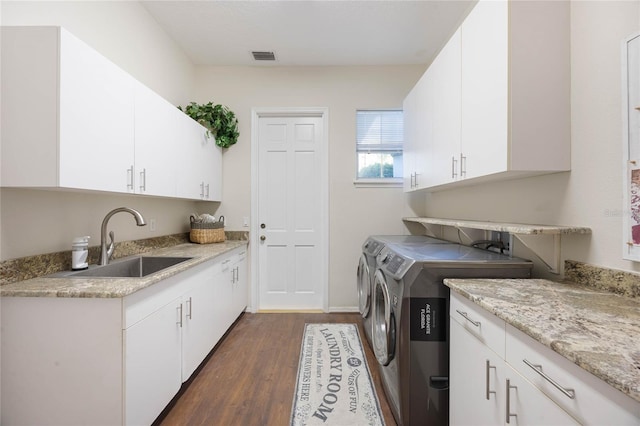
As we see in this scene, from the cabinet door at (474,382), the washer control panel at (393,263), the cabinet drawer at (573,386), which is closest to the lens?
the cabinet drawer at (573,386)

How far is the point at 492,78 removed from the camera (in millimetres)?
1452

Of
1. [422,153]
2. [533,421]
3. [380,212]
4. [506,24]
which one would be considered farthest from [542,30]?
[380,212]

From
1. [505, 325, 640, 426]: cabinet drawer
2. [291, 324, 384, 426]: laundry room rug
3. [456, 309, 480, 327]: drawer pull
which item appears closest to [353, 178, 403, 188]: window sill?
[291, 324, 384, 426]: laundry room rug

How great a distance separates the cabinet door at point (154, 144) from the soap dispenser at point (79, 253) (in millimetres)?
411

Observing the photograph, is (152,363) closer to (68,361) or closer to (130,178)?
(68,361)

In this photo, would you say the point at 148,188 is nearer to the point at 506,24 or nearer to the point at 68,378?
the point at 68,378

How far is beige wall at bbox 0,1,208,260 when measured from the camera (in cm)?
142

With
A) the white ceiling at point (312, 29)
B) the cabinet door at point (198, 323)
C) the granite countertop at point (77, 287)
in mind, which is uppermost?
the white ceiling at point (312, 29)

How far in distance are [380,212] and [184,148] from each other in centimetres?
220

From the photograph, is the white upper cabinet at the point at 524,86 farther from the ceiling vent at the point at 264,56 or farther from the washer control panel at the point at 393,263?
the ceiling vent at the point at 264,56

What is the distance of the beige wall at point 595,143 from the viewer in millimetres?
1183

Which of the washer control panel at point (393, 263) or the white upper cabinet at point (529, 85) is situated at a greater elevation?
the white upper cabinet at point (529, 85)

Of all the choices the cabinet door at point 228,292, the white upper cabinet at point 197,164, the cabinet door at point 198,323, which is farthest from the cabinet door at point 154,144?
the cabinet door at point 228,292

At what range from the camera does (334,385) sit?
2.01 metres
